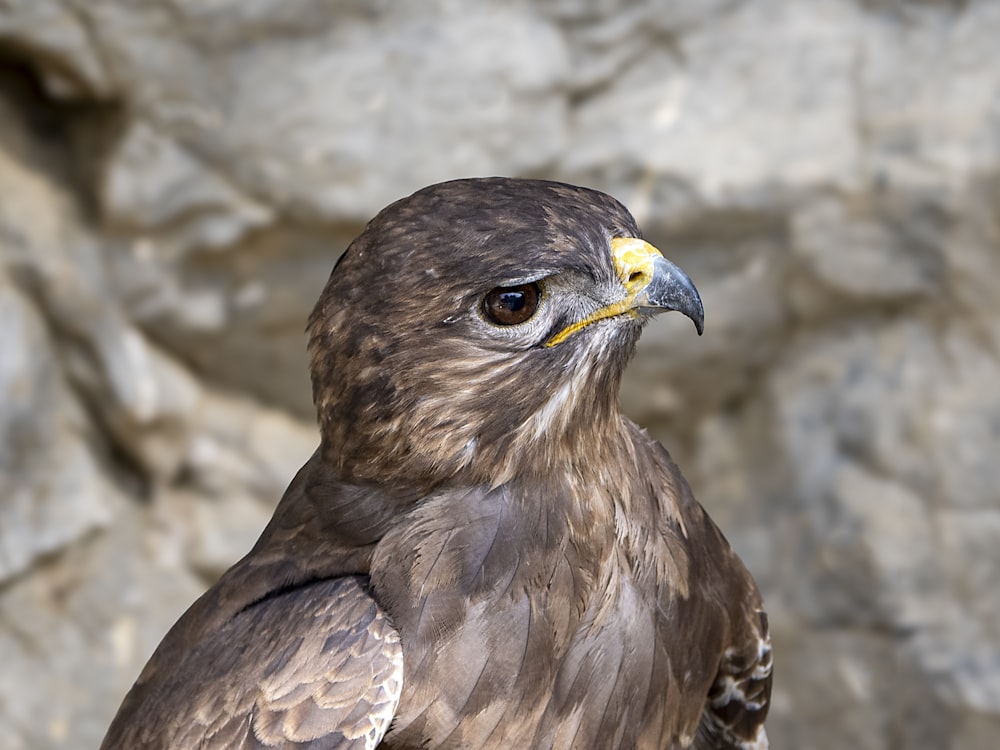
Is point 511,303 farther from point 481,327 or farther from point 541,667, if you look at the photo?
point 541,667

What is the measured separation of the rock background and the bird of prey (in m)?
2.51

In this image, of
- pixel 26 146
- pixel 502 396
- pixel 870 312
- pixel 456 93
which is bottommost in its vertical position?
pixel 870 312

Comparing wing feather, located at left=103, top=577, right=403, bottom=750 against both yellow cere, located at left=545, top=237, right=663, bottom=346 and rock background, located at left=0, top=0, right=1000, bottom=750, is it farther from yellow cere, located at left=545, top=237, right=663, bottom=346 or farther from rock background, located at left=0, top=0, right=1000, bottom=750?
rock background, located at left=0, top=0, right=1000, bottom=750

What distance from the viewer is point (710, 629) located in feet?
10.5

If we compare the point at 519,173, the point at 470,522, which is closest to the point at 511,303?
the point at 470,522

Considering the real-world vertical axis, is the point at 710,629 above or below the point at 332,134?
below

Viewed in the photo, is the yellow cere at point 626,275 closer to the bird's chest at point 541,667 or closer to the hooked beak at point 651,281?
the hooked beak at point 651,281

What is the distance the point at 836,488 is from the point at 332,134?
2612mm

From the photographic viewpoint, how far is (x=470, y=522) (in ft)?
9.44

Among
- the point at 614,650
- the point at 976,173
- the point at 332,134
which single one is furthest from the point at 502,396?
the point at 976,173

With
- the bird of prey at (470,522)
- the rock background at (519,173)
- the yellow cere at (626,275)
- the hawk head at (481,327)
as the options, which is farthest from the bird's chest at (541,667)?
the rock background at (519,173)

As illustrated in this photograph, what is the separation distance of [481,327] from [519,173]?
2.81 m

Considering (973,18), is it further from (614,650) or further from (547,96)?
(614,650)

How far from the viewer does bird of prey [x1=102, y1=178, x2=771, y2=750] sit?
2793 millimetres
